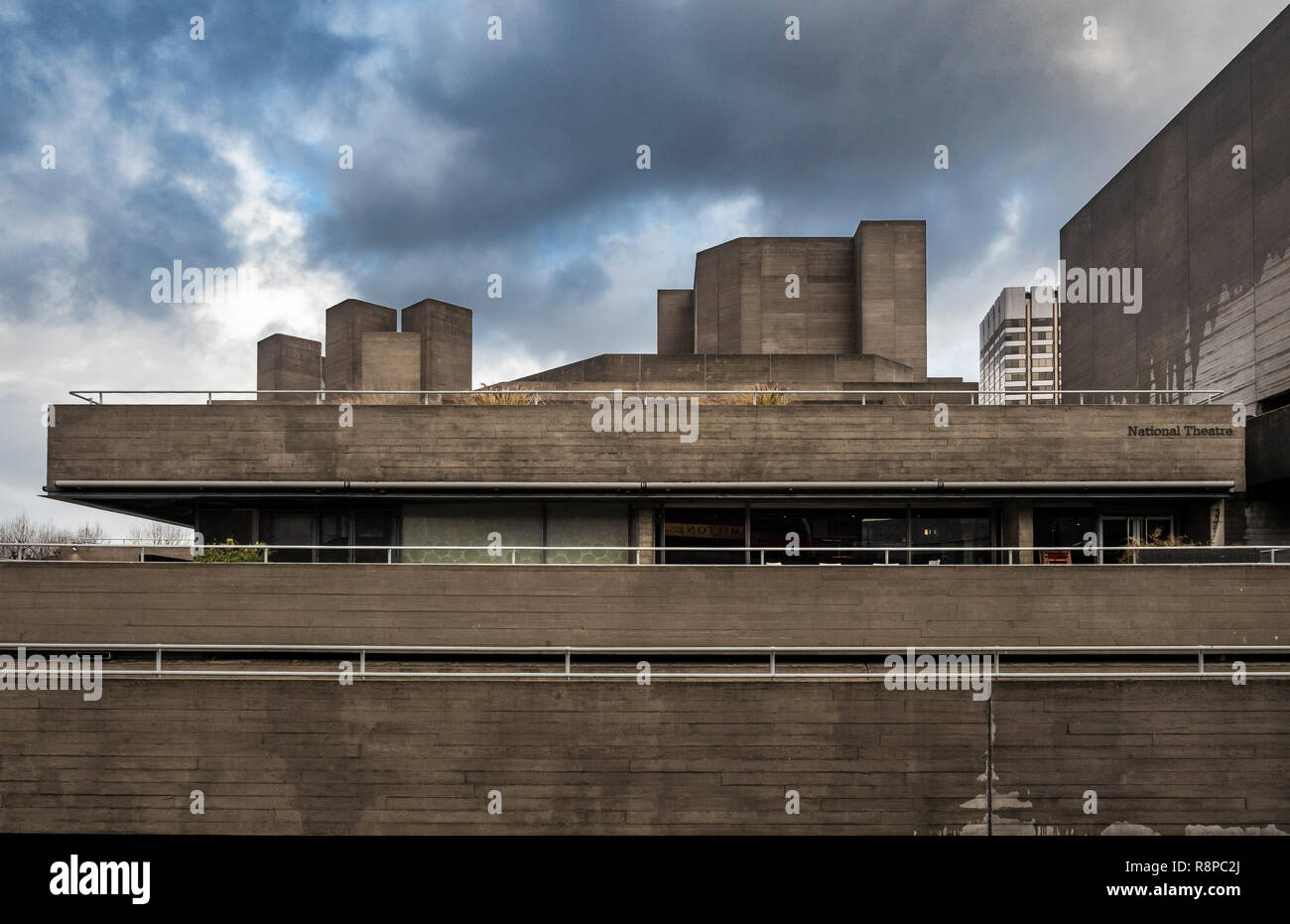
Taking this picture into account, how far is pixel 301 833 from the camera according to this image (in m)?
12.4

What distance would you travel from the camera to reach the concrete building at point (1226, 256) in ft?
68.8

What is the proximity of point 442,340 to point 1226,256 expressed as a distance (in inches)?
1031

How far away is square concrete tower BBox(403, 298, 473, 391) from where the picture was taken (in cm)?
3038

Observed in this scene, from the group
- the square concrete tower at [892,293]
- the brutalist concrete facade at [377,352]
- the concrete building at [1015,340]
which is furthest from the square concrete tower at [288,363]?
the concrete building at [1015,340]

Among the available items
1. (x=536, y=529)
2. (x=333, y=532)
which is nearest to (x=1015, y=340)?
(x=536, y=529)

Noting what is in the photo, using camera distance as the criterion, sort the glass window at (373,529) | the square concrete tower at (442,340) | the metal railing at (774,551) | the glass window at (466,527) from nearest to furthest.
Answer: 1. the metal railing at (774,551)
2. the glass window at (466,527)
3. the glass window at (373,529)
4. the square concrete tower at (442,340)

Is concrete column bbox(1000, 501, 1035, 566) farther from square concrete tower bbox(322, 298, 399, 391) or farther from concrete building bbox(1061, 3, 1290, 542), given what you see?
square concrete tower bbox(322, 298, 399, 391)

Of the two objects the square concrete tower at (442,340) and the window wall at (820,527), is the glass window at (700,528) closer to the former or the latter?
the window wall at (820,527)

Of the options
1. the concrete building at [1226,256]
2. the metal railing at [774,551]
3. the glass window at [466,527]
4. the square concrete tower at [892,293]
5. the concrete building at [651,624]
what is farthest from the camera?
the square concrete tower at [892,293]

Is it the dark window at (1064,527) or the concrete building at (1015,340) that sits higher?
the concrete building at (1015,340)

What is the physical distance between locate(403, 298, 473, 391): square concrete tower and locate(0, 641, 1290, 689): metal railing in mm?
16977

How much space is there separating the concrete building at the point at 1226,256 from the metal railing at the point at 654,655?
10720mm
